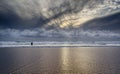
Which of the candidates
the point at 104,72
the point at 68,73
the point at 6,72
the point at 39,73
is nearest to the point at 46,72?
the point at 39,73

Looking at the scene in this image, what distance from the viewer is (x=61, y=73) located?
70000mm

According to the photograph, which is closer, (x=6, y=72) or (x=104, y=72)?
(x=6, y=72)

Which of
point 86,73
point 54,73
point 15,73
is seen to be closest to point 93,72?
point 86,73

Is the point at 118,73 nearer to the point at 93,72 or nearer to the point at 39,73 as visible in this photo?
the point at 93,72

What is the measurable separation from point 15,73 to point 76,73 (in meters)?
21.2

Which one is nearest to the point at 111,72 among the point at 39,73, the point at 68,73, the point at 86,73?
the point at 86,73

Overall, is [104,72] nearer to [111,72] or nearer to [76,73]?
[111,72]

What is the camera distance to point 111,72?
2810 inches

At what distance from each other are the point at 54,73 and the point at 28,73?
8.96m

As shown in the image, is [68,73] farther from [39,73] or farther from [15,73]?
[15,73]

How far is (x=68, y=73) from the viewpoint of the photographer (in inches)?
2763

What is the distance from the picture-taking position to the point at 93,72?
72.2m

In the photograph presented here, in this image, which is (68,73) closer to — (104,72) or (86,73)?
(86,73)

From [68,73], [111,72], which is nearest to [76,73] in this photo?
[68,73]
